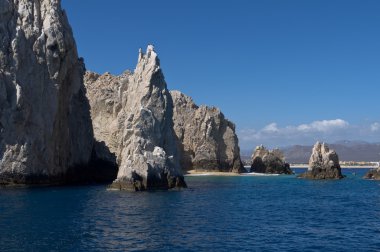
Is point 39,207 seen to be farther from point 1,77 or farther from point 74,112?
point 74,112

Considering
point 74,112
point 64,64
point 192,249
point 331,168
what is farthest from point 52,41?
point 331,168

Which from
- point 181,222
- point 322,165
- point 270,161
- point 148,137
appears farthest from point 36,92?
point 270,161

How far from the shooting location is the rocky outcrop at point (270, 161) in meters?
162

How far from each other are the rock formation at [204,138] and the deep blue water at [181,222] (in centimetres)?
8264

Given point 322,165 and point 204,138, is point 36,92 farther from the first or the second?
point 204,138

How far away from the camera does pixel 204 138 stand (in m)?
156

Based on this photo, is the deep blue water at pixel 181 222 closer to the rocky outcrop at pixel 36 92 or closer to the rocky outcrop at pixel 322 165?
the rocky outcrop at pixel 36 92

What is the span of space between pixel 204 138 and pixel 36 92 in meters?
77.4

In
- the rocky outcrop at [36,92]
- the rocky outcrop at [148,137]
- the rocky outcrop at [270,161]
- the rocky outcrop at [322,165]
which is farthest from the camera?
the rocky outcrop at [270,161]

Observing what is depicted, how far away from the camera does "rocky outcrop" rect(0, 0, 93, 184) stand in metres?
81.2

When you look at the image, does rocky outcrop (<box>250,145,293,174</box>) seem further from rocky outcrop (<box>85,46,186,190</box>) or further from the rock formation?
rocky outcrop (<box>85,46,186,190</box>)

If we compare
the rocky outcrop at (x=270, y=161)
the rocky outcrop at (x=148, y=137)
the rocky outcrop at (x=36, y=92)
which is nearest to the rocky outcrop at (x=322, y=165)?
the rocky outcrop at (x=270, y=161)

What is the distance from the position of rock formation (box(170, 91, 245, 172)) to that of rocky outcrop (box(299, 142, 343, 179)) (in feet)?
118

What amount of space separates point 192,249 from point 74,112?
74.0 metres
